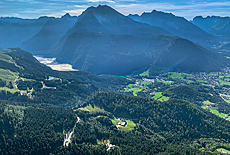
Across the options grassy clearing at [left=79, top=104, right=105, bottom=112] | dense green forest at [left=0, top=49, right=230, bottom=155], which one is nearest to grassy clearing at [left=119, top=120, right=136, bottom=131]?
dense green forest at [left=0, top=49, right=230, bottom=155]

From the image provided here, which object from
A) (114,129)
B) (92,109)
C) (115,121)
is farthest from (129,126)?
(92,109)

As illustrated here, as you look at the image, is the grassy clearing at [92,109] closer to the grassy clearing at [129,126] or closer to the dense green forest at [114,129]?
the dense green forest at [114,129]

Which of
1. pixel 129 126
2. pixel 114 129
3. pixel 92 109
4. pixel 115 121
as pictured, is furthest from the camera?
pixel 92 109

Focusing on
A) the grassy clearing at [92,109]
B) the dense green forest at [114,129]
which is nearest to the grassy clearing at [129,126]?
the dense green forest at [114,129]

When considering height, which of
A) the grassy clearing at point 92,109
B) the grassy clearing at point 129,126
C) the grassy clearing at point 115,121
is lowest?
the grassy clearing at point 129,126

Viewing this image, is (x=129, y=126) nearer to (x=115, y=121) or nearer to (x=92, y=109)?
(x=115, y=121)

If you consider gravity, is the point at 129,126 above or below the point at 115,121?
below

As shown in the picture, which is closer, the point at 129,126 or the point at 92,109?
the point at 129,126

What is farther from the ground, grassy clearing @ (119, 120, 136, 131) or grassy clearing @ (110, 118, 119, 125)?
grassy clearing @ (110, 118, 119, 125)

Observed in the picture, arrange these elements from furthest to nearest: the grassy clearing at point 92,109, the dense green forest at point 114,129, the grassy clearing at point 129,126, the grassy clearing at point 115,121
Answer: the grassy clearing at point 92,109 → the grassy clearing at point 115,121 → the grassy clearing at point 129,126 → the dense green forest at point 114,129

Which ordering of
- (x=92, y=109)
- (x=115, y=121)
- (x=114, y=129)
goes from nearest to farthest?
1. (x=114, y=129)
2. (x=115, y=121)
3. (x=92, y=109)

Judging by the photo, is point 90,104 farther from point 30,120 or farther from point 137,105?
point 30,120

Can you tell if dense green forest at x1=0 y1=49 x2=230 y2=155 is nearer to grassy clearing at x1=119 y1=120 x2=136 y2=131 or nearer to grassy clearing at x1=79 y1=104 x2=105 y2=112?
grassy clearing at x1=79 y1=104 x2=105 y2=112

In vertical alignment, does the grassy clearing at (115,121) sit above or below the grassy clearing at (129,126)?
above
